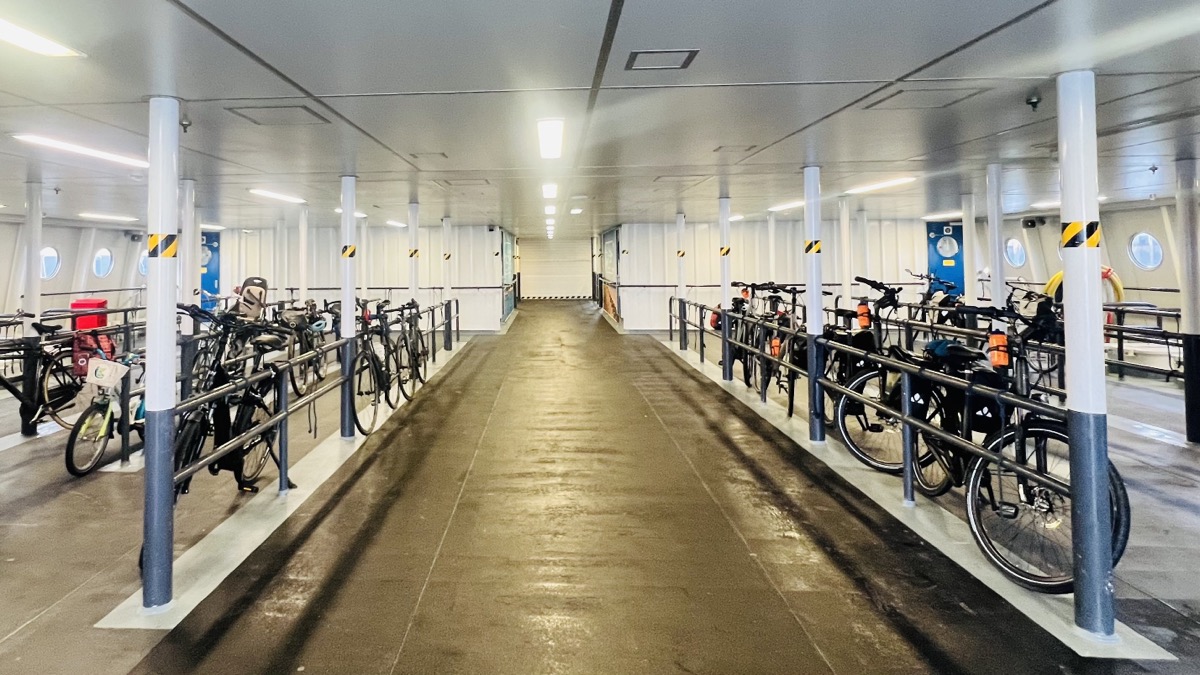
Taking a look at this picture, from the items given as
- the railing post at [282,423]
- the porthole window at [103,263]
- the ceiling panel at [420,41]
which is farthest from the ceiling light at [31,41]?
the porthole window at [103,263]

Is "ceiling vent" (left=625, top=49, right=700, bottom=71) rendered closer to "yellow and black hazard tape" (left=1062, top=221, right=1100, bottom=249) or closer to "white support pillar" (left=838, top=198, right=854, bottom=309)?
"yellow and black hazard tape" (left=1062, top=221, right=1100, bottom=249)

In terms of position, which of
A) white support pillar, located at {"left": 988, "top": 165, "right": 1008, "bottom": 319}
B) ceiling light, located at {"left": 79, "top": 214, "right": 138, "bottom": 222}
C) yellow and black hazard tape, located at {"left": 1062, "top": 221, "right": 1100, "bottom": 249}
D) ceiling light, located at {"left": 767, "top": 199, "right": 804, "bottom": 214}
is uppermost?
ceiling light, located at {"left": 79, "top": 214, "right": 138, "bottom": 222}

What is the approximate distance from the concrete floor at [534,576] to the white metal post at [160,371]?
0.29m

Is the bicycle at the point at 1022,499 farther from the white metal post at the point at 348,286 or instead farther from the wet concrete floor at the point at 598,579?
the white metal post at the point at 348,286

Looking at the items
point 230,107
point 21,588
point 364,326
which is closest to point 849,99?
point 230,107

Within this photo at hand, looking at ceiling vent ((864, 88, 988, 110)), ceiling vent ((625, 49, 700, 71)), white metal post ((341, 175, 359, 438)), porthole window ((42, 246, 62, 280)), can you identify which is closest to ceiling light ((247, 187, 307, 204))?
white metal post ((341, 175, 359, 438))

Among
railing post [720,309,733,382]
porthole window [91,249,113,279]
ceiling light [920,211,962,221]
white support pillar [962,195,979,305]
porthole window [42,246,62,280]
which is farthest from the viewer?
porthole window [91,249,113,279]

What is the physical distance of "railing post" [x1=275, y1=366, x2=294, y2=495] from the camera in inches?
153

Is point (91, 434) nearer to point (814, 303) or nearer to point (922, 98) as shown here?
point (814, 303)

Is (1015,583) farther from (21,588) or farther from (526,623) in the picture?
(21,588)

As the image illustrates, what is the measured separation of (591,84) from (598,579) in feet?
8.08

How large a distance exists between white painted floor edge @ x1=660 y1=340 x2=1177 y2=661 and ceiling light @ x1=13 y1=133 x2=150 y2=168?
4.95 metres

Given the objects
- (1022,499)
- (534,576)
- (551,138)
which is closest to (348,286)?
(551,138)

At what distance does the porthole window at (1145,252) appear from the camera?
37.9 feet
